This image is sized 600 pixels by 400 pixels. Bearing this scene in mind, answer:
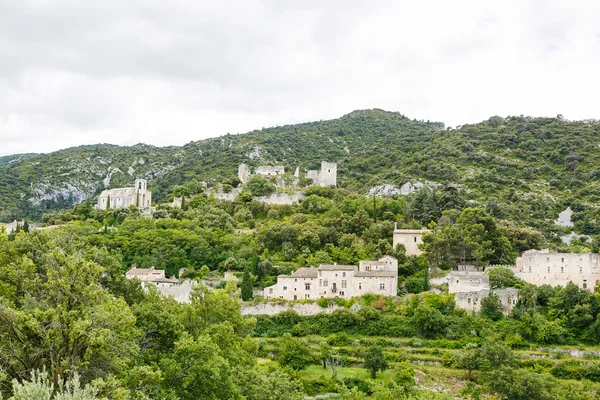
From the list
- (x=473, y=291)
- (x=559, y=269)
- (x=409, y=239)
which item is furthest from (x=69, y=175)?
(x=559, y=269)

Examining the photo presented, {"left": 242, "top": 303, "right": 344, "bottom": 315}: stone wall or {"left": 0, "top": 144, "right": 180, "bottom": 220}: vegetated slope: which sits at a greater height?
{"left": 0, "top": 144, "right": 180, "bottom": 220}: vegetated slope

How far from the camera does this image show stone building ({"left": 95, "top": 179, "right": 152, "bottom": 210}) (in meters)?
83.8

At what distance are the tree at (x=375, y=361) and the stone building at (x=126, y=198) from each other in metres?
52.3

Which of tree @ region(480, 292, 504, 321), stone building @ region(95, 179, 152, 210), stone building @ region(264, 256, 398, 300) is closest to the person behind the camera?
tree @ region(480, 292, 504, 321)

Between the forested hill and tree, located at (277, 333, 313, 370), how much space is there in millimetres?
39335

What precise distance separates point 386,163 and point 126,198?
51.5 meters

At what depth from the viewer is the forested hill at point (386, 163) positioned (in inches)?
3334

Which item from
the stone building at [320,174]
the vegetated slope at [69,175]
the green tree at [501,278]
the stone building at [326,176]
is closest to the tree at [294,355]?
the green tree at [501,278]

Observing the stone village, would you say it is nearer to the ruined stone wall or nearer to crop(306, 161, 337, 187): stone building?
the ruined stone wall

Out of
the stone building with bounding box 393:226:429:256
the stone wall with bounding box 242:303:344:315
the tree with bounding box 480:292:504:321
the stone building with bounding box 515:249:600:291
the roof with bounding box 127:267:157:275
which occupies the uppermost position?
the stone building with bounding box 393:226:429:256

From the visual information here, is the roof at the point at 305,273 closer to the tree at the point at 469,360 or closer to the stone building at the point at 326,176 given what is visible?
the tree at the point at 469,360

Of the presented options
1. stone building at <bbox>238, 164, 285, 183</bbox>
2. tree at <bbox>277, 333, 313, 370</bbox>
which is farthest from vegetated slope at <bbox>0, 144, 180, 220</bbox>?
tree at <bbox>277, 333, 313, 370</bbox>

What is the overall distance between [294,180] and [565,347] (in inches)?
2151

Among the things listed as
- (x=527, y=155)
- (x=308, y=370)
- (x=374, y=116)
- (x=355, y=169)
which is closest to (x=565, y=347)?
(x=308, y=370)
